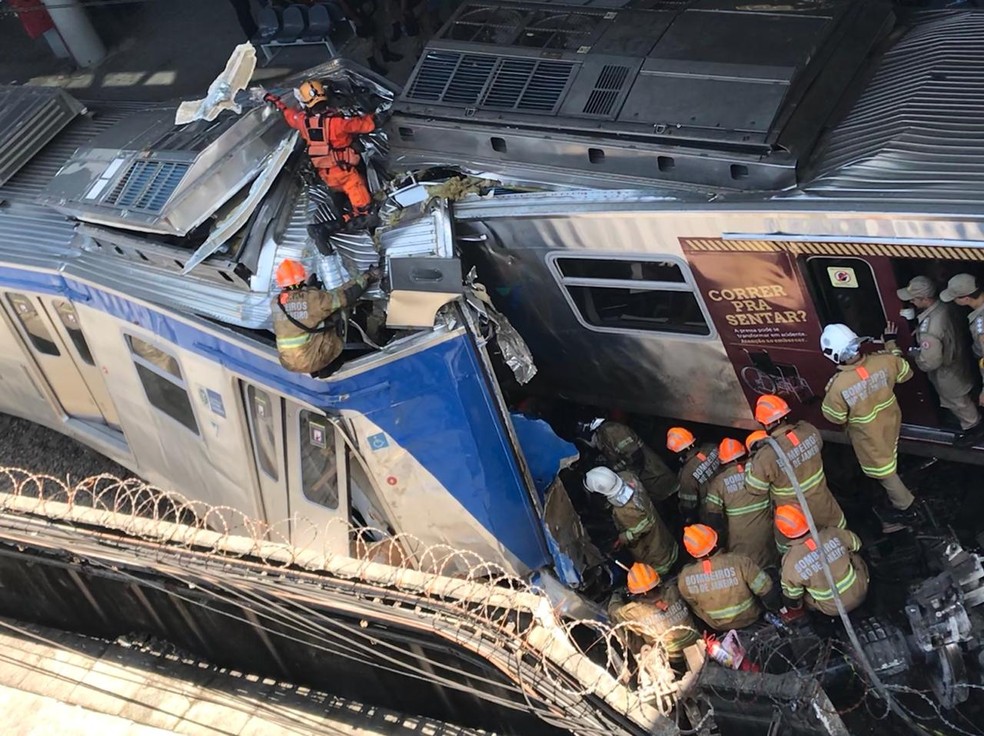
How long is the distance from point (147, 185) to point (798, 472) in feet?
15.3

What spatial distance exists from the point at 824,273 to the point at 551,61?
7.61ft

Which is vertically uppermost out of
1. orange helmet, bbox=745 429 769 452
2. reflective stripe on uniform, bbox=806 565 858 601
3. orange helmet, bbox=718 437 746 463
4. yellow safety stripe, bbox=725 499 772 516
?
orange helmet, bbox=745 429 769 452

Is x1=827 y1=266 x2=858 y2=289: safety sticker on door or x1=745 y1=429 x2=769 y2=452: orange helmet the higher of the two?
x1=827 y1=266 x2=858 y2=289: safety sticker on door

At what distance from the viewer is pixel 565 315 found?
7082mm

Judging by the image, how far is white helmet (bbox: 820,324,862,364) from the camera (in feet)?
19.4

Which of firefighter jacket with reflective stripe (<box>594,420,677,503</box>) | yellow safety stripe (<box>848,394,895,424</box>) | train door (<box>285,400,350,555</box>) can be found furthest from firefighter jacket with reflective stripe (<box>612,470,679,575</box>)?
train door (<box>285,400,350,555</box>)

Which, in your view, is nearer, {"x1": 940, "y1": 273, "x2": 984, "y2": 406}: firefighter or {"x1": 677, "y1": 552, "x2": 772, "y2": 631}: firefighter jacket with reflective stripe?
{"x1": 940, "y1": 273, "x2": 984, "y2": 406}: firefighter

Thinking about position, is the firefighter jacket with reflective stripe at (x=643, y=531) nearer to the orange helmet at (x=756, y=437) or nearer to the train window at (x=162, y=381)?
the orange helmet at (x=756, y=437)

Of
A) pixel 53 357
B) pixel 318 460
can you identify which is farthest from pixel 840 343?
pixel 53 357

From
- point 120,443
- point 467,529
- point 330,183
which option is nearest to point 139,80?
point 120,443

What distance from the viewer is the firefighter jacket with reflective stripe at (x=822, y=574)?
598 centimetres

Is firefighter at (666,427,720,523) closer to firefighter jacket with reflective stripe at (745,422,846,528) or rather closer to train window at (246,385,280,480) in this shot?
firefighter jacket with reflective stripe at (745,422,846,528)

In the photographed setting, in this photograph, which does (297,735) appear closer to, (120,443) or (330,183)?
(330,183)

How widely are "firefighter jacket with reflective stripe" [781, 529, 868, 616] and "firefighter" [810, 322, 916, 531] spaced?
0.47m
